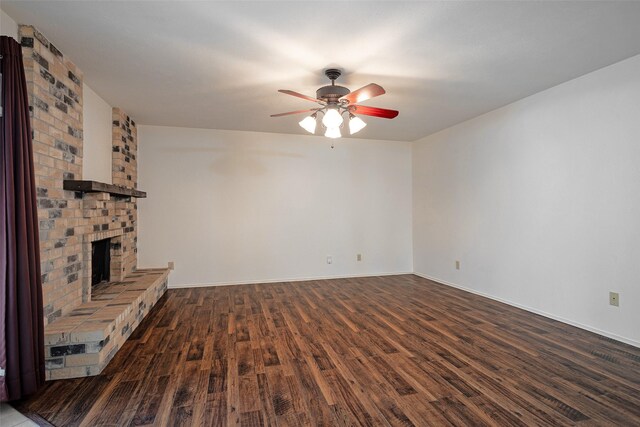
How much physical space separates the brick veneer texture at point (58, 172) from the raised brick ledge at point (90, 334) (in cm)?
15

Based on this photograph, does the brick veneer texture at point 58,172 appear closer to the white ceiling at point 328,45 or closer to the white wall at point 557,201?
the white ceiling at point 328,45

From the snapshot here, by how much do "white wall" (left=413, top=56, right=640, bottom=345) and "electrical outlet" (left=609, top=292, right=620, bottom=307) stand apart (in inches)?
1.3

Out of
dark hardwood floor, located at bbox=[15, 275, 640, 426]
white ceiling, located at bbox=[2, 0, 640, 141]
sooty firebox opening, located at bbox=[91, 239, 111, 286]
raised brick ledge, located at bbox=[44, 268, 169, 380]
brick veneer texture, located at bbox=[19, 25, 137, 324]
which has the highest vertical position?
white ceiling, located at bbox=[2, 0, 640, 141]

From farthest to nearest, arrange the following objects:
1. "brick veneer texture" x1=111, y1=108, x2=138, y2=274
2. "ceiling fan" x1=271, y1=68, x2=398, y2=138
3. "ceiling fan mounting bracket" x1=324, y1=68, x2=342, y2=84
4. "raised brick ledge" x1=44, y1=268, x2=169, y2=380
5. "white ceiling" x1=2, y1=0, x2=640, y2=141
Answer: "brick veneer texture" x1=111, y1=108, x2=138, y2=274, "ceiling fan mounting bracket" x1=324, y1=68, x2=342, y2=84, "ceiling fan" x1=271, y1=68, x2=398, y2=138, "raised brick ledge" x1=44, y1=268, x2=169, y2=380, "white ceiling" x1=2, y1=0, x2=640, y2=141

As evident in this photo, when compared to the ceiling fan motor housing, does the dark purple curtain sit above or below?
below

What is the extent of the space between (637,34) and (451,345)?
8.86ft

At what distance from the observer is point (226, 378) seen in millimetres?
2201

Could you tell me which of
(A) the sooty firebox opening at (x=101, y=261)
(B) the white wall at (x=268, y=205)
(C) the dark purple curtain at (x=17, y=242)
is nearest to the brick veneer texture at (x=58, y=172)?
(C) the dark purple curtain at (x=17, y=242)

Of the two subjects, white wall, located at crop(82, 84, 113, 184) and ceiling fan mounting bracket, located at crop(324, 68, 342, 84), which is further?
white wall, located at crop(82, 84, 113, 184)

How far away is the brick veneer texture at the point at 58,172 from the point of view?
224cm

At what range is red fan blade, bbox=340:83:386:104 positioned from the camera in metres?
2.49

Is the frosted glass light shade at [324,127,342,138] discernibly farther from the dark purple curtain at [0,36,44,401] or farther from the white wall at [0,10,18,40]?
the white wall at [0,10,18,40]

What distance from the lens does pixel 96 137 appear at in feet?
11.4

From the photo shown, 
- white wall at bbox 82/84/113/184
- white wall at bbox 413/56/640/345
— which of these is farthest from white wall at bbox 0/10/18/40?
white wall at bbox 413/56/640/345
